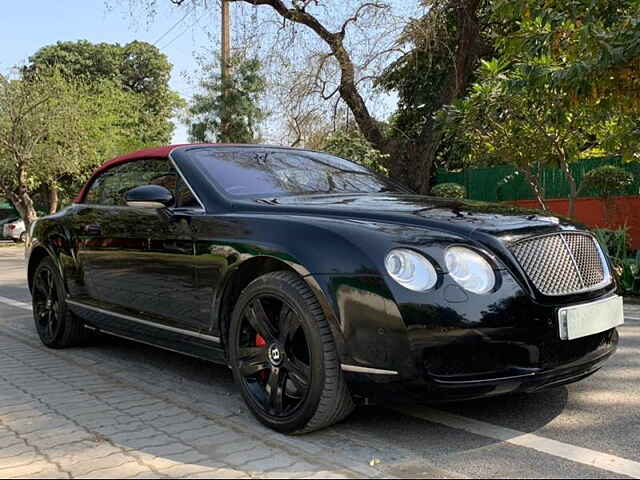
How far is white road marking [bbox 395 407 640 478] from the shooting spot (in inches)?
114

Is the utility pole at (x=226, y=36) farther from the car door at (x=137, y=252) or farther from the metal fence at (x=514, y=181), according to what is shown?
the car door at (x=137, y=252)

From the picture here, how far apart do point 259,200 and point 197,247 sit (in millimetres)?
433

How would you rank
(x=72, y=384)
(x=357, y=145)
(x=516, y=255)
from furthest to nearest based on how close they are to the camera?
(x=357, y=145) < (x=72, y=384) < (x=516, y=255)

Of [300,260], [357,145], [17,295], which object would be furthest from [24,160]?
[300,260]

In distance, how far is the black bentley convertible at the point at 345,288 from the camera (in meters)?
2.95

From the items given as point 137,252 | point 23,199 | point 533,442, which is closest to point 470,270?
point 533,442

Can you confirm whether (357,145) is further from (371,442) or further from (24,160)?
(24,160)

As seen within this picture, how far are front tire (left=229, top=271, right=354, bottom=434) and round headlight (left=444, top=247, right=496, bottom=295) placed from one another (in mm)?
630

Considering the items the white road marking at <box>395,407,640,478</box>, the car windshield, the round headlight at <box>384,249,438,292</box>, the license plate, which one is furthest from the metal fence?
the round headlight at <box>384,249,438,292</box>

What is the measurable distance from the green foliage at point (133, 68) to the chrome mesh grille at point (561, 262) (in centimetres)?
4551

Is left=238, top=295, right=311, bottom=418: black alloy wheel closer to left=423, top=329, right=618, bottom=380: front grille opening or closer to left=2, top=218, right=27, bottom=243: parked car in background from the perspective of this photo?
left=423, top=329, right=618, bottom=380: front grille opening

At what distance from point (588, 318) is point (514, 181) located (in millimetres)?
11863

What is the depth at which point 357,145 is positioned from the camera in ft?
48.8

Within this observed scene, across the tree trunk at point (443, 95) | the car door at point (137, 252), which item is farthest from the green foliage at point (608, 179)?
the car door at point (137, 252)
